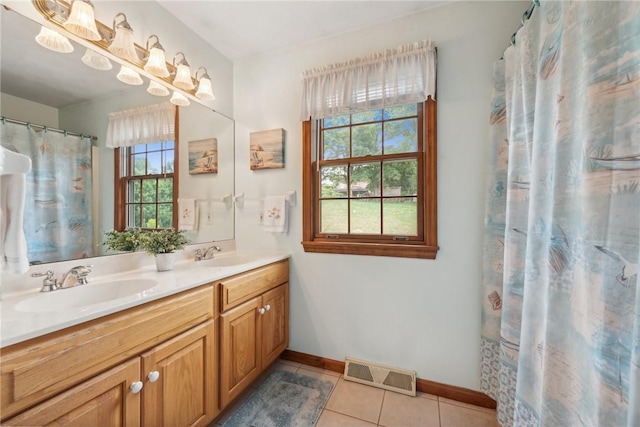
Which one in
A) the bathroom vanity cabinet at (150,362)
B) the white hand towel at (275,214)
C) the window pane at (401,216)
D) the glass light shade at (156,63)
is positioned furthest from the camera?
the white hand towel at (275,214)

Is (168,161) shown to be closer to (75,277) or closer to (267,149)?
(267,149)

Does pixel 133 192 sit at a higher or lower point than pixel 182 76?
lower

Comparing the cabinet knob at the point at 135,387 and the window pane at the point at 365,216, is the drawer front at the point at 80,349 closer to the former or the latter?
the cabinet knob at the point at 135,387

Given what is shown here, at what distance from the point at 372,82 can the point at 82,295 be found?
200cm

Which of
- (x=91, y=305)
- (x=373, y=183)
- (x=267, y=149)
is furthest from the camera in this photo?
(x=267, y=149)

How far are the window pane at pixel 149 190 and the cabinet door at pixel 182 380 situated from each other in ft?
2.96

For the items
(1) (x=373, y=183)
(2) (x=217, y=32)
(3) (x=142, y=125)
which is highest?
(2) (x=217, y=32)

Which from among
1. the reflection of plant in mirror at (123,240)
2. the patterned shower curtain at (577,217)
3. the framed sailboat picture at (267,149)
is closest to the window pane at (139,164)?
the reflection of plant in mirror at (123,240)

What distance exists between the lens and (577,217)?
741 millimetres

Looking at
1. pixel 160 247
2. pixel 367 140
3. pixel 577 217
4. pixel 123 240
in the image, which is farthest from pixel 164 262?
pixel 577 217

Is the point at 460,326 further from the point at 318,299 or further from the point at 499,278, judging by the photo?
the point at 318,299

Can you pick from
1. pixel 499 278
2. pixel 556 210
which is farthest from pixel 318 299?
pixel 556 210

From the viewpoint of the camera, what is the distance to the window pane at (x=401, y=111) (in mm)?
1716

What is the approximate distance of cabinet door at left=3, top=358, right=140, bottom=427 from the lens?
A: 2.32 ft
